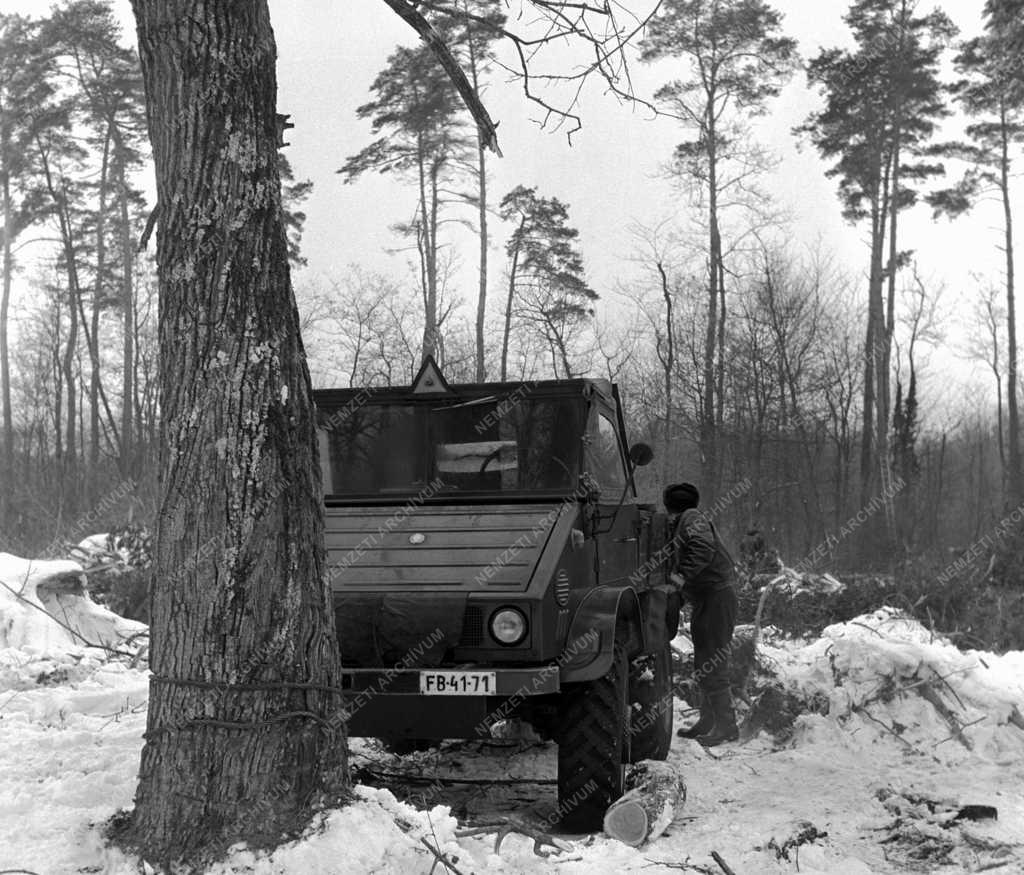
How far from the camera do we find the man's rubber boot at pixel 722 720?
7.48 m

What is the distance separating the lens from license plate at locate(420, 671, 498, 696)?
16.0ft

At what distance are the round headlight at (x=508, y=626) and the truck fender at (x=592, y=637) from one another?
29cm

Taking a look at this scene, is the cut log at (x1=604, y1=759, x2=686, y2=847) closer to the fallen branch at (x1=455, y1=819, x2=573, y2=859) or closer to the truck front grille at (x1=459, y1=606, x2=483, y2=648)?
the fallen branch at (x1=455, y1=819, x2=573, y2=859)

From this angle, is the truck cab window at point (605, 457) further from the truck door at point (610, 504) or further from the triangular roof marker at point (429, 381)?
the triangular roof marker at point (429, 381)

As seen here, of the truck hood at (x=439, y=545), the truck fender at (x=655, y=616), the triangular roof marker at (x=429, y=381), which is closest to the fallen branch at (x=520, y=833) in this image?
the truck hood at (x=439, y=545)

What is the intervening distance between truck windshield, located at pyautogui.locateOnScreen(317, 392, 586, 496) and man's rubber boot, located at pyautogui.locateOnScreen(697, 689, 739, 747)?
2.47 m

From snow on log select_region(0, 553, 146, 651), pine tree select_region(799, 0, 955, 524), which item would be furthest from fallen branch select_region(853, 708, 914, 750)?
pine tree select_region(799, 0, 955, 524)

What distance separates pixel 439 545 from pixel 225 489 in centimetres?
210

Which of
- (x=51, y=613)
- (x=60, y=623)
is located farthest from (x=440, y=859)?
(x=51, y=613)

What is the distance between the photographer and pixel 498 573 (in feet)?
17.3

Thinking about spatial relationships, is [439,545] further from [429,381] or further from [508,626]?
[429,381]

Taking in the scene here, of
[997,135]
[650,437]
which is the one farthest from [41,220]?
[997,135]

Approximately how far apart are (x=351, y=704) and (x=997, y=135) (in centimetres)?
2673

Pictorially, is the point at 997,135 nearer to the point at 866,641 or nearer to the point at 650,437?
the point at 650,437
